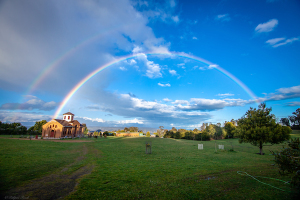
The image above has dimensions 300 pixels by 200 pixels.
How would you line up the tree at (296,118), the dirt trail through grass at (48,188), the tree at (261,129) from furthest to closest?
the tree at (296,118) < the tree at (261,129) < the dirt trail through grass at (48,188)

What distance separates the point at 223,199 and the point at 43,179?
483 inches

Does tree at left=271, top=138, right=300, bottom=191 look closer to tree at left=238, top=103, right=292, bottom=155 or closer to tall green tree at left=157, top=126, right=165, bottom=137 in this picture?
tree at left=238, top=103, right=292, bottom=155

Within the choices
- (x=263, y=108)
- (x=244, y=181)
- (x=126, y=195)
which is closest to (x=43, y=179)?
(x=126, y=195)

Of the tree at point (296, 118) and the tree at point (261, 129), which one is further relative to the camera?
the tree at point (296, 118)

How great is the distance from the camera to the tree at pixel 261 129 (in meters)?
29.8

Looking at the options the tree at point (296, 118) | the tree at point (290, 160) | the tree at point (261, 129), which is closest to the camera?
the tree at point (290, 160)

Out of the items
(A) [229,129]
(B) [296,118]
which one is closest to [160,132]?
(A) [229,129]

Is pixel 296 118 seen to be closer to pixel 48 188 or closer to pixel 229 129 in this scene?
pixel 229 129

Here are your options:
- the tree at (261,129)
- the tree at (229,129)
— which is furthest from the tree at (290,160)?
the tree at (229,129)

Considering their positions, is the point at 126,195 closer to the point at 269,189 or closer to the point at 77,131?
the point at 269,189

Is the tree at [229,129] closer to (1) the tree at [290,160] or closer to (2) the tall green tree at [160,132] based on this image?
(2) the tall green tree at [160,132]

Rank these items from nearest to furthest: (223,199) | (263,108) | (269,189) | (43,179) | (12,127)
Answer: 1. (223,199)
2. (269,189)
3. (43,179)
4. (263,108)
5. (12,127)

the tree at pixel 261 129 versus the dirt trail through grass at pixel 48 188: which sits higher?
the tree at pixel 261 129

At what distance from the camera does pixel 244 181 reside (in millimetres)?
10680
